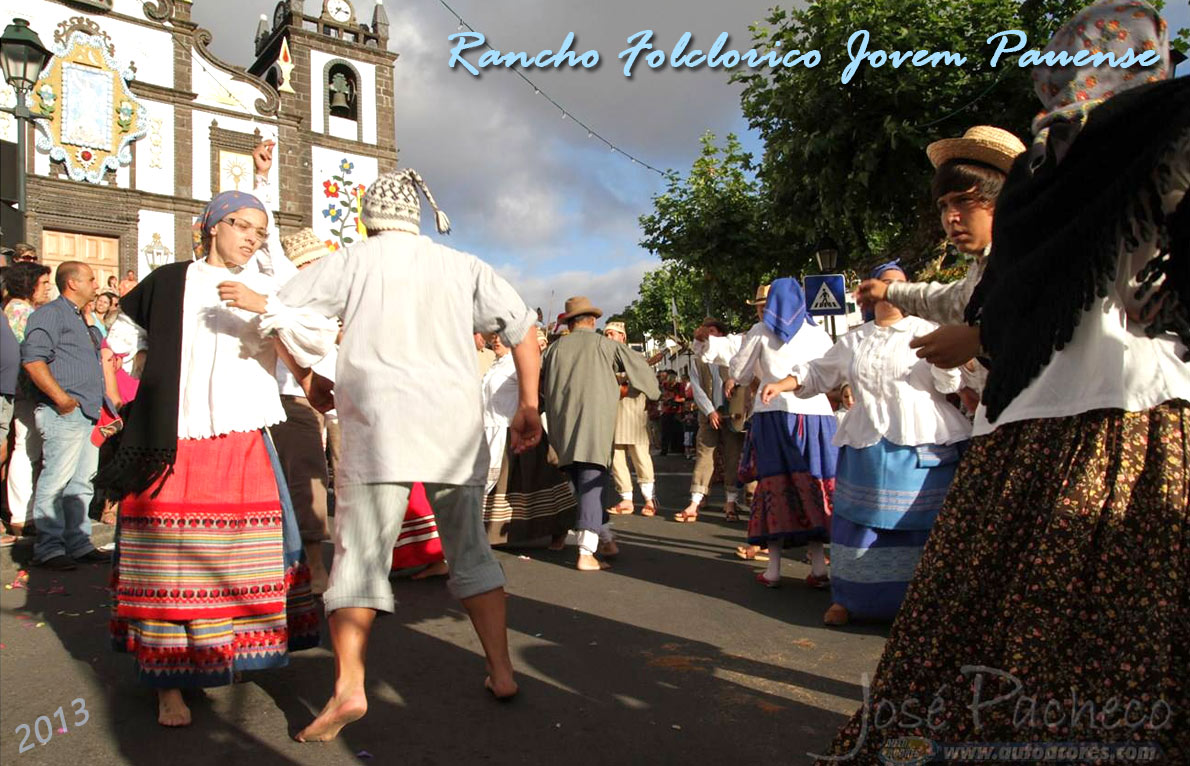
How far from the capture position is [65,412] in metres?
6.77

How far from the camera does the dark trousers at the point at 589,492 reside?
262 inches

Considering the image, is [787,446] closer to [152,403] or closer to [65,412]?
[152,403]

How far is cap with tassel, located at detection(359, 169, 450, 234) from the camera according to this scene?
3592 millimetres

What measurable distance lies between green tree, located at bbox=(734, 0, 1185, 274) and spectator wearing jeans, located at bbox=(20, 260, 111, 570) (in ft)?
34.6

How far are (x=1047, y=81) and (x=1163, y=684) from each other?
139 cm

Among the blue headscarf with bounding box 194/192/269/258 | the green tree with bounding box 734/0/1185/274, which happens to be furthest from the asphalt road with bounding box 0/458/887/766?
the green tree with bounding box 734/0/1185/274

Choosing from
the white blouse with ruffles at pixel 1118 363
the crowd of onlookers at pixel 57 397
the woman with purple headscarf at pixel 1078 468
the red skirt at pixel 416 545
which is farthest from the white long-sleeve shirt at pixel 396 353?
the crowd of onlookers at pixel 57 397

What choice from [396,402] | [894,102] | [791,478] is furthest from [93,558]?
[894,102]

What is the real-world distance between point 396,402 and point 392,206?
0.79 meters

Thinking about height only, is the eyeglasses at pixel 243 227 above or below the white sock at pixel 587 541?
above

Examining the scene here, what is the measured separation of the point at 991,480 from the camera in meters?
2.28

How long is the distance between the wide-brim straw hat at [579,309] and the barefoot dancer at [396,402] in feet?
12.7

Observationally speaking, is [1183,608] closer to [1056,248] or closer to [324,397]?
[1056,248]

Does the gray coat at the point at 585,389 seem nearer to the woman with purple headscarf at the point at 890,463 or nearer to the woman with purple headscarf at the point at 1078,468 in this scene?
the woman with purple headscarf at the point at 890,463
